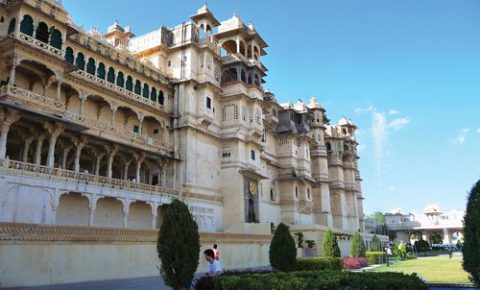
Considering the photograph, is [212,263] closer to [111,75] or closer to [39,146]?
[39,146]

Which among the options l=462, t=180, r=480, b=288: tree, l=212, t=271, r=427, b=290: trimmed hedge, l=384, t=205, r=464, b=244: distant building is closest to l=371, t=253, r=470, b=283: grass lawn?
l=462, t=180, r=480, b=288: tree

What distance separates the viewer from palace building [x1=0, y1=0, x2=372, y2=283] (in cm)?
2706

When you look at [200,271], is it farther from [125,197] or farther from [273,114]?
[273,114]

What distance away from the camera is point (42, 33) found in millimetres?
28938

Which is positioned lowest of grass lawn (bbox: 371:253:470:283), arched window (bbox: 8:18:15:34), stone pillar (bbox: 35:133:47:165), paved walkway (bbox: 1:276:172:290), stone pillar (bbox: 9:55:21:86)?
grass lawn (bbox: 371:253:470:283)

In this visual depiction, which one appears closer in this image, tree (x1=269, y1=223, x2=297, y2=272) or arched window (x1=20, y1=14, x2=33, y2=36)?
tree (x1=269, y1=223, x2=297, y2=272)

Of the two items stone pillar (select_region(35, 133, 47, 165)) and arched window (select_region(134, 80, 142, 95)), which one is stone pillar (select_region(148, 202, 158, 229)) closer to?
stone pillar (select_region(35, 133, 47, 165))

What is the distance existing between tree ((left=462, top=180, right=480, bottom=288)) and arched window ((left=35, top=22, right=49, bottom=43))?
2749 cm

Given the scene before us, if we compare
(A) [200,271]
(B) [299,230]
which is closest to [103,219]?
(A) [200,271]

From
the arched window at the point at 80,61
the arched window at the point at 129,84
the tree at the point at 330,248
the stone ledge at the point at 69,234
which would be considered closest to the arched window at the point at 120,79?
the arched window at the point at 129,84

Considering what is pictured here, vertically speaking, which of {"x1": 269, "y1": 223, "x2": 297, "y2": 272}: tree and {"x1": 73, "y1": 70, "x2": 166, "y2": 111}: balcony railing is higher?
{"x1": 73, "y1": 70, "x2": 166, "y2": 111}: balcony railing

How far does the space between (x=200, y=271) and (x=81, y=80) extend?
17.4 meters

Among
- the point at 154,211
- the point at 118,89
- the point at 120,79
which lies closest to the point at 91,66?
the point at 118,89

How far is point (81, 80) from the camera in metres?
32.7
